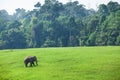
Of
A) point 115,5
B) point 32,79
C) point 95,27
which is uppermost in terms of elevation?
point 115,5

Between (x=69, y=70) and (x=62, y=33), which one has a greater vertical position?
(x=62, y=33)

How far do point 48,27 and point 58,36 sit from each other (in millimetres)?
4958

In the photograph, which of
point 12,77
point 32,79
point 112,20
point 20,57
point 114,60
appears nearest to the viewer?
point 32,79

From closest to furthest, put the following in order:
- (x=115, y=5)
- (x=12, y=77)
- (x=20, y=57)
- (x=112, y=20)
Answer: (x=12, y=77)
(x=20, y=57)
(x=112, y=20)
(x=115, y=5)

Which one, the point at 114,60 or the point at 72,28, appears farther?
the point at 72,28

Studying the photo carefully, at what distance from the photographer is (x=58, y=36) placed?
78312mm

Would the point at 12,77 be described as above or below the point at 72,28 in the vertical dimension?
below

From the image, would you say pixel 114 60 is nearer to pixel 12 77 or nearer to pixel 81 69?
pixel 81 69

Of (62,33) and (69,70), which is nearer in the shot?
(69,70)

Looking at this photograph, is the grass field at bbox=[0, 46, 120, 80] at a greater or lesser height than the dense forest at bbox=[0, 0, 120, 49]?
lesser

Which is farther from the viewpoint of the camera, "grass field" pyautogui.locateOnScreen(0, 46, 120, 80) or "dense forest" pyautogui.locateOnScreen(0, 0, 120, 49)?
"dense forest" pyautogui.locateOnScreen(0, 0, 120, 49)

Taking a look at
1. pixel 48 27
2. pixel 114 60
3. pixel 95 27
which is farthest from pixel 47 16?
pixel 114 60

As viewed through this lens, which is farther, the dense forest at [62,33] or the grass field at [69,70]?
the dense forest at [62,33]

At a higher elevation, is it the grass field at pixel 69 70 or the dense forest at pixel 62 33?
the dense forest at pixel 62 33
